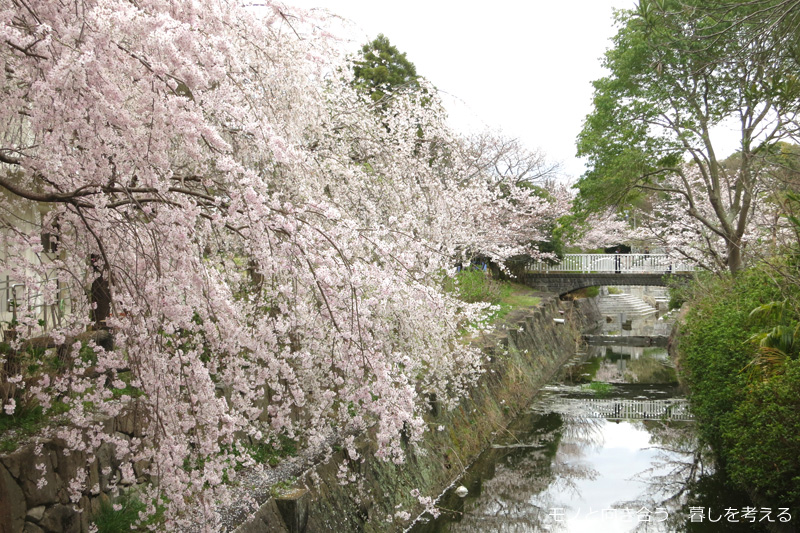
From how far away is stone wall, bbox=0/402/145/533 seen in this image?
12.0 feet

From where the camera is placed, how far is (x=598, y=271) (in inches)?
1174

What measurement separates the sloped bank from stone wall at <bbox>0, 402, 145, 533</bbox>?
1.03 metres

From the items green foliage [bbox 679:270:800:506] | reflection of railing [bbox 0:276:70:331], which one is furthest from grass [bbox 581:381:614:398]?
reflection of railing [bbox 0:276:70:331]

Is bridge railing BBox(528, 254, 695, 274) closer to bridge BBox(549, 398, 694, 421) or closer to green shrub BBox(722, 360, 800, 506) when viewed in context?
bridge BBox(549, 398, 694, 421)

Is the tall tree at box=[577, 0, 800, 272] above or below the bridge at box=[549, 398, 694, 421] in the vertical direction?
above

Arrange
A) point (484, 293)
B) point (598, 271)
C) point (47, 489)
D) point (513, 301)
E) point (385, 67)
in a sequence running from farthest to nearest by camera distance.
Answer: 1. point (598, 271)
2. point (513, 301)
3. point (385, 67)
4. point (484, 293)
5. point (47, 489)

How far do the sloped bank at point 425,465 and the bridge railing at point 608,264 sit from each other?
479 inches

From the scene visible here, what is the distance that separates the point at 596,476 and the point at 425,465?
10.7 feet

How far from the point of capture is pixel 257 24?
4.49 m

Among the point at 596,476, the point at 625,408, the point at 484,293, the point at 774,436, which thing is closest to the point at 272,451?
the point at 774,436

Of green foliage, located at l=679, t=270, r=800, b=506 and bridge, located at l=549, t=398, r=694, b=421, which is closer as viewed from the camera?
green foliage, located at l=679, t=270, r=800, b=506

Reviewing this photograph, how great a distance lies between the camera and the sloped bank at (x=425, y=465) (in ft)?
16.3

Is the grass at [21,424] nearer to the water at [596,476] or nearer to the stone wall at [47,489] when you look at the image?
the stone wall at [47,489]

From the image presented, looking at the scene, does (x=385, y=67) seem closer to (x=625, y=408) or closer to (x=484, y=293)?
(x=484, y=293)
